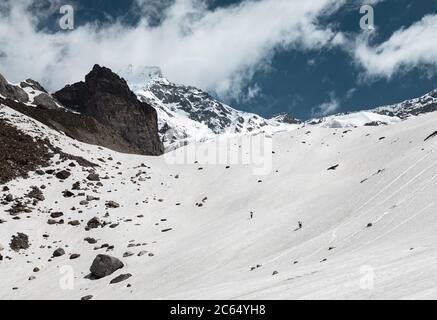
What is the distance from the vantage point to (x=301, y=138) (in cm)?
5838

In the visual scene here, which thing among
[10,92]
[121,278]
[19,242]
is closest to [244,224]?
[121,278]

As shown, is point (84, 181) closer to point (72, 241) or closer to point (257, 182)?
point (72, 241)

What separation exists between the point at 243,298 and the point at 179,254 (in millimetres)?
15938

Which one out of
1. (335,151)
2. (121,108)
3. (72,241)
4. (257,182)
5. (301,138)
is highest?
(121,108)

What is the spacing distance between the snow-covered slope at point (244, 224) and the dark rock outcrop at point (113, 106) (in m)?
60.5

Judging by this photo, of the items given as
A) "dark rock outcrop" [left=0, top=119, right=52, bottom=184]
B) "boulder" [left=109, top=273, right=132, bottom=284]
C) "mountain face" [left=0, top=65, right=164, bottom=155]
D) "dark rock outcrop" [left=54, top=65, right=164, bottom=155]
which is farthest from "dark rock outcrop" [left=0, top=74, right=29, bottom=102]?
"boulder" [left=109, top=273, right=132, bottom=284]

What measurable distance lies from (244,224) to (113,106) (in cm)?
9159

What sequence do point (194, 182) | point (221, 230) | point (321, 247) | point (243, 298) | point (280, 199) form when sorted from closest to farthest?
point (243, 298) → point (321, 247) → point (221, 230) → point (280, 199) → point (194, 182)

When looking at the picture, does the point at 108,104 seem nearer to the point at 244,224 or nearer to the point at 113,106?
the point at 113,106

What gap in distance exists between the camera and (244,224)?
32.6 m

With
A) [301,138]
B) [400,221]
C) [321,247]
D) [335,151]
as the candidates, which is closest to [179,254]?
[321,247]

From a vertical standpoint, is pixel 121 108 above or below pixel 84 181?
above

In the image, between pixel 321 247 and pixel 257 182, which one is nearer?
pixel 321 247

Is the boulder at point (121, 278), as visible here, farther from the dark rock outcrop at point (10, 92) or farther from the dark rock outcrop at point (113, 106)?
the dark rock outcrop at point (113, 106)
